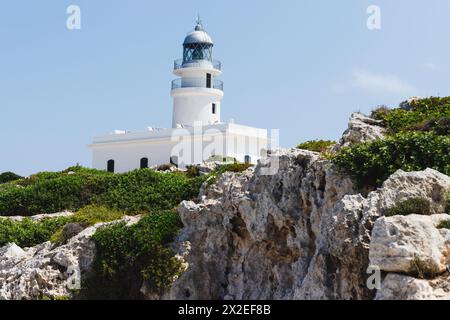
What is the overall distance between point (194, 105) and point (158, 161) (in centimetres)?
524

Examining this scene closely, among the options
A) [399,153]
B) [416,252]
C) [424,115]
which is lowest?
[416,252]

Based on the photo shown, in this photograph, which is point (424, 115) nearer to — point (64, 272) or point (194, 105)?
point (64, 272)

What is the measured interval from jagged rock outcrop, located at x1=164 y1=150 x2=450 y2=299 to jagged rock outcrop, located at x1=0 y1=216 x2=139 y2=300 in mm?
2568

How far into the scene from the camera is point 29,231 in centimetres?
2588

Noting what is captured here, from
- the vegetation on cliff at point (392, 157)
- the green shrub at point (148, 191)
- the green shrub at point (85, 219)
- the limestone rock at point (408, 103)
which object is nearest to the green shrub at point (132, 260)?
the green shrub at point (85, 219)

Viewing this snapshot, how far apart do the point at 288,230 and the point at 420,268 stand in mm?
6077

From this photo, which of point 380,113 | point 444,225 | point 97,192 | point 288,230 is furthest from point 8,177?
point 444,225

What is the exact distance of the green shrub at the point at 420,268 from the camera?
447 inches

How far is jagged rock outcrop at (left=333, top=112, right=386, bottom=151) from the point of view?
746 inches

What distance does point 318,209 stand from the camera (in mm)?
16609

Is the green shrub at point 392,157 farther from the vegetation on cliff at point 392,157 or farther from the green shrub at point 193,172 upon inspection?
the green shrub at point 193,172

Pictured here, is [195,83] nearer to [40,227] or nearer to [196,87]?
[196,87]

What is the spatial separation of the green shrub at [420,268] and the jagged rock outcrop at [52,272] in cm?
1014
